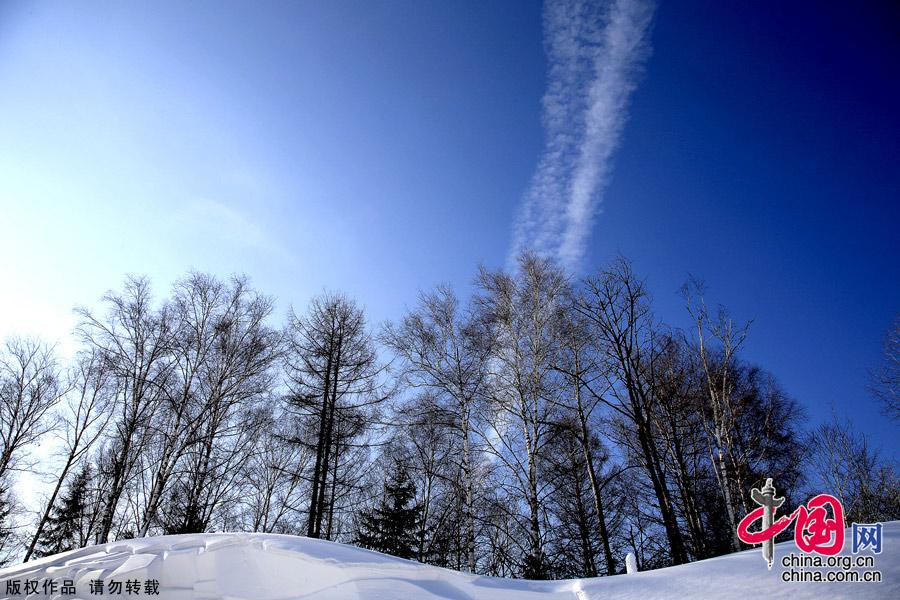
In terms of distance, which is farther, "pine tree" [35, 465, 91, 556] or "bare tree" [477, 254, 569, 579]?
"pine tree" [35, 465, 91, 556]

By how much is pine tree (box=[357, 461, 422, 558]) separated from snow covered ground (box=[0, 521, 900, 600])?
33.5 feet

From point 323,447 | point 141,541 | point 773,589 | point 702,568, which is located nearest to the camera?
point 773,589

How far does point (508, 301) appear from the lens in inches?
456

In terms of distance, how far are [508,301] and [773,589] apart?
972 centimetres

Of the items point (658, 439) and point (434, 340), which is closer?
point (434, 340)

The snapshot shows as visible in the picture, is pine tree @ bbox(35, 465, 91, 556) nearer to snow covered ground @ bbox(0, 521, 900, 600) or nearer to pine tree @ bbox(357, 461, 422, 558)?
pine tree @ bbox(357, 461, 422, 558)

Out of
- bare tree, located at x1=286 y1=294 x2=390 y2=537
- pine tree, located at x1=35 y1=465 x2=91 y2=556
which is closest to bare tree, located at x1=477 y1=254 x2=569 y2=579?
bare tree, located at x1=286 y1=294 x2=390 y2=537

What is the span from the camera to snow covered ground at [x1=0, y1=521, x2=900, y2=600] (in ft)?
6.72

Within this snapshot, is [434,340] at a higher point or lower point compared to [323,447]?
higher

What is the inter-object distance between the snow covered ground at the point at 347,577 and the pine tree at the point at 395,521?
1020 centimetres

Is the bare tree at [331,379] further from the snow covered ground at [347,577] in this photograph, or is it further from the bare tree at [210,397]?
the snow covered ground at [347,577]

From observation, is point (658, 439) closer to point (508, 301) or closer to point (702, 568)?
point (508, 301)

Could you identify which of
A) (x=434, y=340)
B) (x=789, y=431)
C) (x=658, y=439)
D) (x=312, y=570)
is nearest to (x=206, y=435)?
(x=434, y=340)

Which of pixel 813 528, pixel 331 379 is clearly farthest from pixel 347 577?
pixel 331 379
